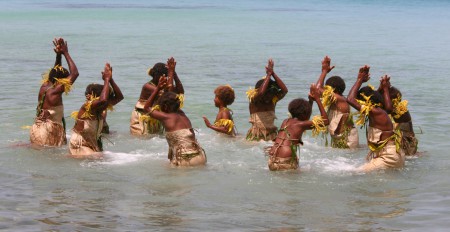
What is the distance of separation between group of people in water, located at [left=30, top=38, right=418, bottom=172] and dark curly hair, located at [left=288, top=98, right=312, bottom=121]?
13 mm

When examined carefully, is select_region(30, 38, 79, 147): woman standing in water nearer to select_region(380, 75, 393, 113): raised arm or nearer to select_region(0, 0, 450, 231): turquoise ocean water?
select_region(0, 0, 450, 231): turquoise ocean water

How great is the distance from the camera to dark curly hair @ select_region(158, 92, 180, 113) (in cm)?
1166

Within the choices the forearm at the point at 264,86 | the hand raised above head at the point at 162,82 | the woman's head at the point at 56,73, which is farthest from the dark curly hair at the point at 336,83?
the woman's head at the point at 56,73

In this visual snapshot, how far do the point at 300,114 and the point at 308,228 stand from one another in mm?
2356

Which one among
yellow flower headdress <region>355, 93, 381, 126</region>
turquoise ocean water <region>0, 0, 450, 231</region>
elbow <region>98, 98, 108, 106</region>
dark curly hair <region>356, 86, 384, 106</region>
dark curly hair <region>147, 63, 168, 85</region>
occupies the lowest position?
turquoise ocean water <region>0, 0, 450, 231</region>

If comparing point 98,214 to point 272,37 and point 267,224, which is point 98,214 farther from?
point 272,37

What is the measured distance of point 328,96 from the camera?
43.6 ft

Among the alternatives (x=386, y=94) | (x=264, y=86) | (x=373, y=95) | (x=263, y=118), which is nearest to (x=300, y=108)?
(x=373, y=95)

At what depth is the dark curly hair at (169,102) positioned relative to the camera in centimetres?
1166

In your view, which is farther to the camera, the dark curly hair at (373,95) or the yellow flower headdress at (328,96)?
the yellow flower headdress at (328,96)

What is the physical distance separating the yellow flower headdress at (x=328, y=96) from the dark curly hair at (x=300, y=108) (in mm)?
1805

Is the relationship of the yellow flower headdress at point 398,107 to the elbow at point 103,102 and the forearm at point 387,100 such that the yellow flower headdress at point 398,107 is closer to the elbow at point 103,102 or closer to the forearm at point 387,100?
the forearm at point 387,100

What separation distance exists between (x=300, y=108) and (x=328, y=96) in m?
1.95

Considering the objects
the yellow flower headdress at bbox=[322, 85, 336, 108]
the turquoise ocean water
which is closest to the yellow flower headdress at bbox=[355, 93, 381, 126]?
the turquoise ocean water
